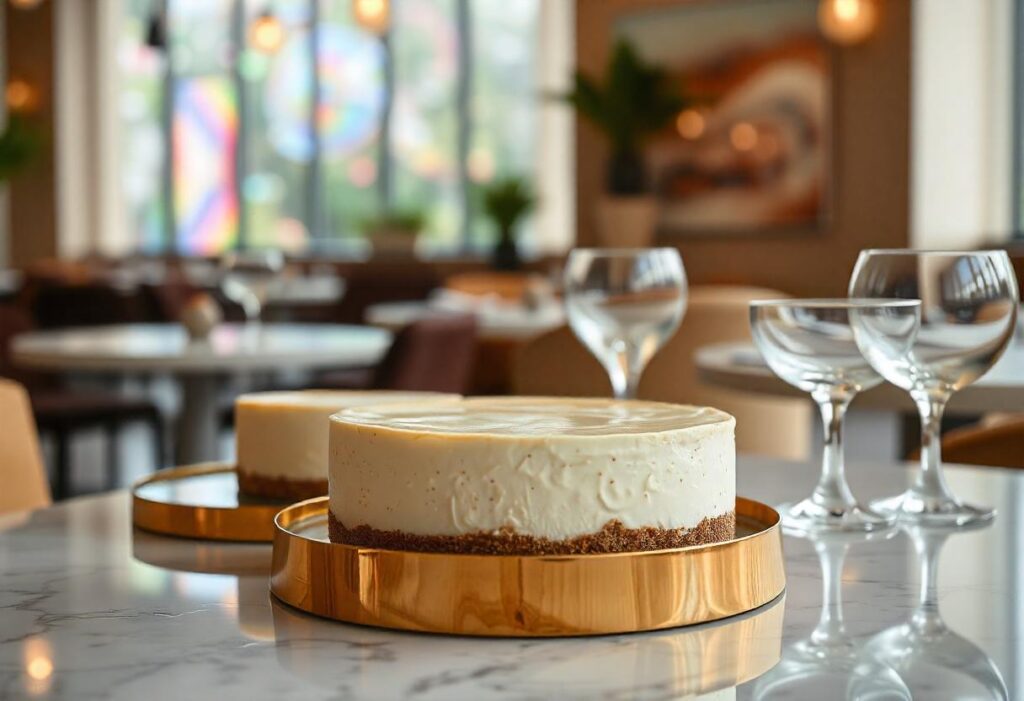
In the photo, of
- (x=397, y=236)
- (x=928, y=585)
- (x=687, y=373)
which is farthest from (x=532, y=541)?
(x=397, y=236)

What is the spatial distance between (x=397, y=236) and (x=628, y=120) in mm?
2235

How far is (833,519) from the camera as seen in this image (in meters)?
0.92

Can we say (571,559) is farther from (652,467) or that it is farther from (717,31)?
(717,31)

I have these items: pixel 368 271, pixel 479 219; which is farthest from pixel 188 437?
pixel 479 219

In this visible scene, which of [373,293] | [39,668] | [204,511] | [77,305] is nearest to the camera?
[39,668]

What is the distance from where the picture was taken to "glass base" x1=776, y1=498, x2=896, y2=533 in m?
0.91

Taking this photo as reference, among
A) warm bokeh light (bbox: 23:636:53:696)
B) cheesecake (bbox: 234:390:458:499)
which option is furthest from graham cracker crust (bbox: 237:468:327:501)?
warm bokeh light (bbox: 23:636:53:696)

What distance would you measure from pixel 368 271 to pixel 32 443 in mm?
8262

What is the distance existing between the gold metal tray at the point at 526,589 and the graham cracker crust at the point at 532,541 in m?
0.02

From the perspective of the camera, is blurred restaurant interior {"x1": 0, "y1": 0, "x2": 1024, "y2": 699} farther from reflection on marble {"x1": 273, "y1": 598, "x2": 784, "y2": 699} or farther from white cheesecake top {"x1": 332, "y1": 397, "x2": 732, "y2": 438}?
white cheesecake top {"x1": 332, "y1": 397, "x2": 732, "y2": 438}

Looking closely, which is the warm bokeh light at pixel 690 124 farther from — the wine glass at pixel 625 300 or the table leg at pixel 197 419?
the wine glass at pixel 625 300

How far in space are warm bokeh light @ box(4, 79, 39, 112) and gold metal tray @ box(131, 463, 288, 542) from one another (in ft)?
40.1

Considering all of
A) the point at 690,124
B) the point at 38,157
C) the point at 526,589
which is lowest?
the point at 526,589

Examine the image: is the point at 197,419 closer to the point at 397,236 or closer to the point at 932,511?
the point at 932,511
